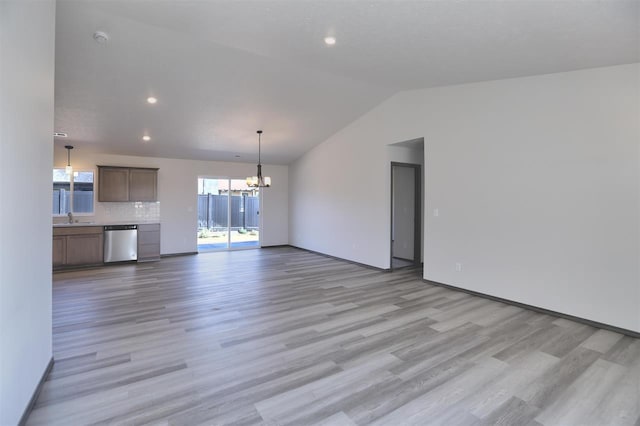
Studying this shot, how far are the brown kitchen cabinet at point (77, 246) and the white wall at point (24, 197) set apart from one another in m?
4.66

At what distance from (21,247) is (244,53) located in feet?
10.4

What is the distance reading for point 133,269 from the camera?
6.43m

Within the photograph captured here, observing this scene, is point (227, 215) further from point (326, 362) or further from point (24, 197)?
point (24, 197)

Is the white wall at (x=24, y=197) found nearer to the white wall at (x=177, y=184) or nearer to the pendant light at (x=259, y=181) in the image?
the pendant light at (x=259, y=181)

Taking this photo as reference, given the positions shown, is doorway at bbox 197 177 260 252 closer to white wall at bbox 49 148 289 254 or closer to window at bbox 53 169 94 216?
white wall at bbox 49 148 289 254

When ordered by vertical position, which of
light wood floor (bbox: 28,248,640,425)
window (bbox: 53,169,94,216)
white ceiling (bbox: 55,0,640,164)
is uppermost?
white ceiling (bbox: 55,0,640,164)

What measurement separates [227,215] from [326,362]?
6922mm

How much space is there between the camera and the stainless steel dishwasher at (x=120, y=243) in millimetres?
6781

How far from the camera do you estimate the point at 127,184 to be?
7.35 meters

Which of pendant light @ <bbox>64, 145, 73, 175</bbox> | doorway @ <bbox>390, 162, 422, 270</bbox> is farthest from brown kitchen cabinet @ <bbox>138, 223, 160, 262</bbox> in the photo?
doorway @ <bbox>390, 162, 422, 270</bbox>

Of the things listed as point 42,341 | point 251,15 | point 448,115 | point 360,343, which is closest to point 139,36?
point 251,15

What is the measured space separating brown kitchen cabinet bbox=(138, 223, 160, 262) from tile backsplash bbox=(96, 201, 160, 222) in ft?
2.10

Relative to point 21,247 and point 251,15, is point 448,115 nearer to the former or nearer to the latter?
point 251,15

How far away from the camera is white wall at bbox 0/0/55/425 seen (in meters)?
1.65
